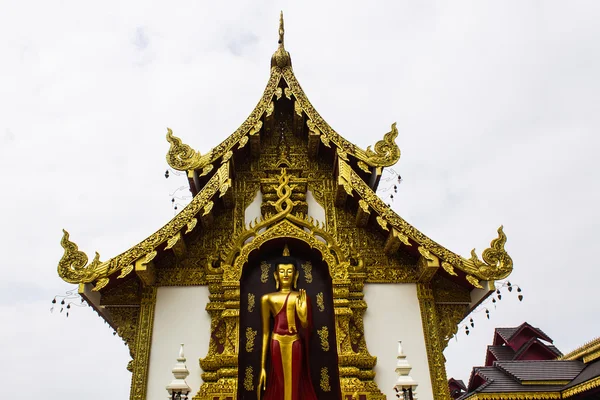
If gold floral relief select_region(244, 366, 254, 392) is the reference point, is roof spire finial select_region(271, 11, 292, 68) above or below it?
above

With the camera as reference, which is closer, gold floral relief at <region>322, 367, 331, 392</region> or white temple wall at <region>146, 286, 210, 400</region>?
white temple wall at <region>146, 286, 210, 400</region>

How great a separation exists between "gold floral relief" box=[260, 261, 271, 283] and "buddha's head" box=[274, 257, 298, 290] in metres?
0.18

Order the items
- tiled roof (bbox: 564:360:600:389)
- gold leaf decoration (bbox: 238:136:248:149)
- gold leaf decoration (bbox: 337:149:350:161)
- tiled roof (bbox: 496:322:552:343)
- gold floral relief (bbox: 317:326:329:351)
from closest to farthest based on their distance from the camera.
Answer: gold floral relief (bbox: 317:326:329:351), gold leaf decoration (bbox: 337:149:350:161), gold leaf decoration (bbox: 238:136:248:149), tiled roof (bbox: 564:360:600:389), tiled roof (bbox: 496:322:552:343)

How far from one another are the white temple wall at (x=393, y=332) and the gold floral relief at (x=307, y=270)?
2.61 feet

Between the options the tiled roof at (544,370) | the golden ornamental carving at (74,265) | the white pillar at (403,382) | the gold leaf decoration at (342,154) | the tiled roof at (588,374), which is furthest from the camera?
the tiled roof at (544,370)

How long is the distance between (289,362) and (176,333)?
1.47 meters

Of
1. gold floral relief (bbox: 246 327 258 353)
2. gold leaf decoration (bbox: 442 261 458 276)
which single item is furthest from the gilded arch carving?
gold leaf decoration (bbox: 442 261 458 276)

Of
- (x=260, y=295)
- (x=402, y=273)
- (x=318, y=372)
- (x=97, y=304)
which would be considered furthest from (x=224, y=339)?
(x=402, y=273)

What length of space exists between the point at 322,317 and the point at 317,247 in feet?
3.05

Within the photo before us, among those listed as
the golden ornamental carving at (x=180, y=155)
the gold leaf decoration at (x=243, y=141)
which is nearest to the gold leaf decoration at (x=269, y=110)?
the gold leaf decoration at (x=243, y=141)

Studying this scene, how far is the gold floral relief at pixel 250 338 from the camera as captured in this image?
246 inches

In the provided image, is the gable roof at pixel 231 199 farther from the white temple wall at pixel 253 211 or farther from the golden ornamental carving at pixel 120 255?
the white temple wall at pixel 253 211

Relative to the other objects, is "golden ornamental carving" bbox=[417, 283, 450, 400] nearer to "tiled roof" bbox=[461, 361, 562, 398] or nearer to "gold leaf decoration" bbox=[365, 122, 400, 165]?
"gold leaf decoration" bbox=[365, 122, 400, 165]

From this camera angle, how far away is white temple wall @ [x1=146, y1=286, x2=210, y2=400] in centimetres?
584
